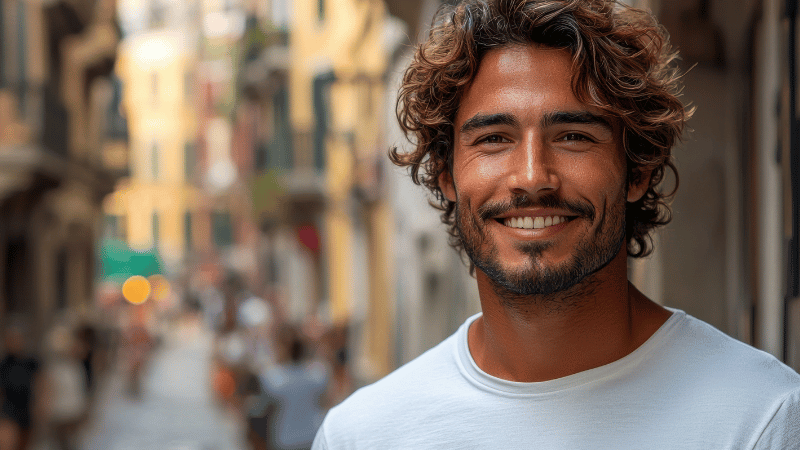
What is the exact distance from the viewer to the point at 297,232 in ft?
82.5

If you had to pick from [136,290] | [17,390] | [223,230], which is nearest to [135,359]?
[17,390]

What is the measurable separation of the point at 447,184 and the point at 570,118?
450 millimetres

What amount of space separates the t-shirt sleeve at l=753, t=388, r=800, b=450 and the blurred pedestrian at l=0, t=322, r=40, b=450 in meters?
8.21

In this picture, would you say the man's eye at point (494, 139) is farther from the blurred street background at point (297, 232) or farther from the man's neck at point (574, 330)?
the blurred street background at point (297, 232)

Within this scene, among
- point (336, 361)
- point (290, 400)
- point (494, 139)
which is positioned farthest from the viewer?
point (336, 361)

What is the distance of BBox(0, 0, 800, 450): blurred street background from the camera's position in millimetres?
3289

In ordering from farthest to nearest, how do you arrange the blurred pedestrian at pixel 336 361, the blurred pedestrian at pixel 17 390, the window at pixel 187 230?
the window at pixel 187 230, the blurred pedestrian at pixel 336 361, the blurred pedestrian at pixel 17 390

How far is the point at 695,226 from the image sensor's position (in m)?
3.51

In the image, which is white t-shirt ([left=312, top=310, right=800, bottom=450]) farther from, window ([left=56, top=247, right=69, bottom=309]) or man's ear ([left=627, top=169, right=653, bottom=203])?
window ([left=56, top=247, right=69, bottom=309])

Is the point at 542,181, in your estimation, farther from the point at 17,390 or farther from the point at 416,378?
the point at 17,390

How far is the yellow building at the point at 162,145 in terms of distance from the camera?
4769 centimetres

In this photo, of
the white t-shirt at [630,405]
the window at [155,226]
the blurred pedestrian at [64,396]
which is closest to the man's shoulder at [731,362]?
the white t-shirt at [630,405]

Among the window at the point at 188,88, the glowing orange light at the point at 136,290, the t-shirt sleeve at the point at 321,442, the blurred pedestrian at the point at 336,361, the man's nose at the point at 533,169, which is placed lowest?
the glowing orange light at the point at 136,290

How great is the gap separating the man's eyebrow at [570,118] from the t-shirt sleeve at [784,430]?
2.08 feet
